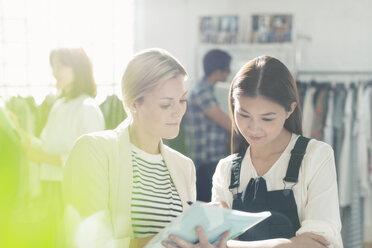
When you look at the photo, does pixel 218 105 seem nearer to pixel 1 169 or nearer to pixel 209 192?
pixel 209 192

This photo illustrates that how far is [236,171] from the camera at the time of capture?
128 centimetres

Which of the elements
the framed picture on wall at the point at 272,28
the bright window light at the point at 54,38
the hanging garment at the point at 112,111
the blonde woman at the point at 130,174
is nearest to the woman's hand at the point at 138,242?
the blonde woman at the point at 130,174

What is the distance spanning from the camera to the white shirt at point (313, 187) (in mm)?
1175

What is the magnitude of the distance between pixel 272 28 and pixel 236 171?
270 cm

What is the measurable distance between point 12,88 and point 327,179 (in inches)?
63.8

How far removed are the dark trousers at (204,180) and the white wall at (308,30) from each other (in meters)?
1.19

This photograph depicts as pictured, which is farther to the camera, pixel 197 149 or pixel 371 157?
pixel 371 157

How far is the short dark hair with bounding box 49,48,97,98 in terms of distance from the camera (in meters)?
1.79

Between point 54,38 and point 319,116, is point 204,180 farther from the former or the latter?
point 54,38

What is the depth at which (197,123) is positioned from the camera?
2.99m

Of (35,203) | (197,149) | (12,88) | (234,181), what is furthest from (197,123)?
(234,181)

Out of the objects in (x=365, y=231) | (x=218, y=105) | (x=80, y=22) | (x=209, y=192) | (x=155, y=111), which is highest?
(x=80, y=22)

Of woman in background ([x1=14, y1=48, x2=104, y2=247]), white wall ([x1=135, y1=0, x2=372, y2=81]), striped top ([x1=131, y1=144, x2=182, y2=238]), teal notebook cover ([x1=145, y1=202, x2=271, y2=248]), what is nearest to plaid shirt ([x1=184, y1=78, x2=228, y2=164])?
white wall ([x1=135, y1=0, x2=372, y2=81])

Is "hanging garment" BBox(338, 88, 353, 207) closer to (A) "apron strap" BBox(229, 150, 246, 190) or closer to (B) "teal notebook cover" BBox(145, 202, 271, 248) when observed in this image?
(A) "apron strap" BBox(229, 150, 246, 190)
